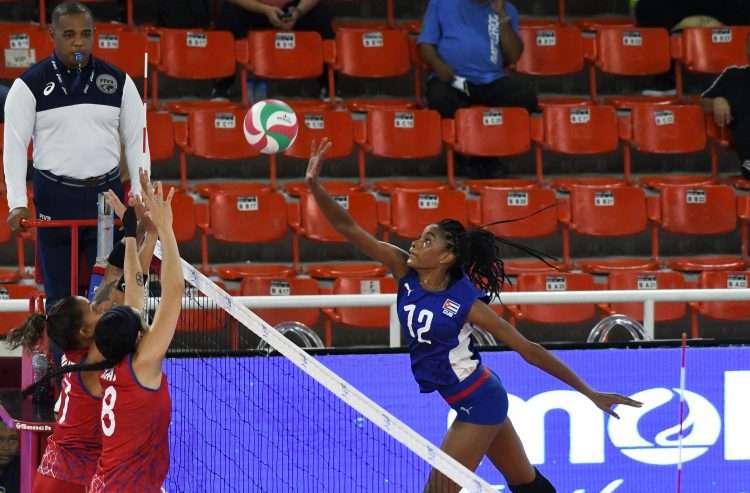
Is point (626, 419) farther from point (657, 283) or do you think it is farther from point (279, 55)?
point (279, 55)

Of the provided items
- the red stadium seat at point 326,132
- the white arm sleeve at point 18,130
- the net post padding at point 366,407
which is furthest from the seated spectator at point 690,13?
the net post padding at point 366,407

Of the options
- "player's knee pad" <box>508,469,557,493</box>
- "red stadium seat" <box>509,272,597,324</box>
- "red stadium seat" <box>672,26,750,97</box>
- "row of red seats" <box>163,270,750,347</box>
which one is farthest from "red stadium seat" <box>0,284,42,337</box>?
"red stadium seat" <box>672,26,750,97</box>

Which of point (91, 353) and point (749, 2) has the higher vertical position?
point (749, 2)

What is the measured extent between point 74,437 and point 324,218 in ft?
14.1

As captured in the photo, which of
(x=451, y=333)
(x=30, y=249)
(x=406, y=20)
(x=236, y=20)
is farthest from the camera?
(x=406, y=20)

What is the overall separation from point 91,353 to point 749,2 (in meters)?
8.09

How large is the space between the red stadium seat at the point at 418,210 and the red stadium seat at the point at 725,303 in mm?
1737

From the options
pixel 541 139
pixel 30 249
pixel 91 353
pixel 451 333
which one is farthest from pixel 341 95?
pixel 91 353

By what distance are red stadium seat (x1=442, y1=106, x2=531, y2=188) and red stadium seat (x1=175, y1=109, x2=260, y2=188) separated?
145 cm

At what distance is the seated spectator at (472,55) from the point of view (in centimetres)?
1067

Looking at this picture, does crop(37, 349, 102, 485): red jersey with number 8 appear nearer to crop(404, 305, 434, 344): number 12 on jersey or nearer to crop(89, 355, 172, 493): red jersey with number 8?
crop(89, 355, 172, 493): red jersey with number 8

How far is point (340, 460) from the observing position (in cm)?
766

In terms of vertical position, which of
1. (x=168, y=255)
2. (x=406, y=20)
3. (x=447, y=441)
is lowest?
(x=447, y=441)

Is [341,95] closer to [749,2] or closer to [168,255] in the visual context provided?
[749,2]
